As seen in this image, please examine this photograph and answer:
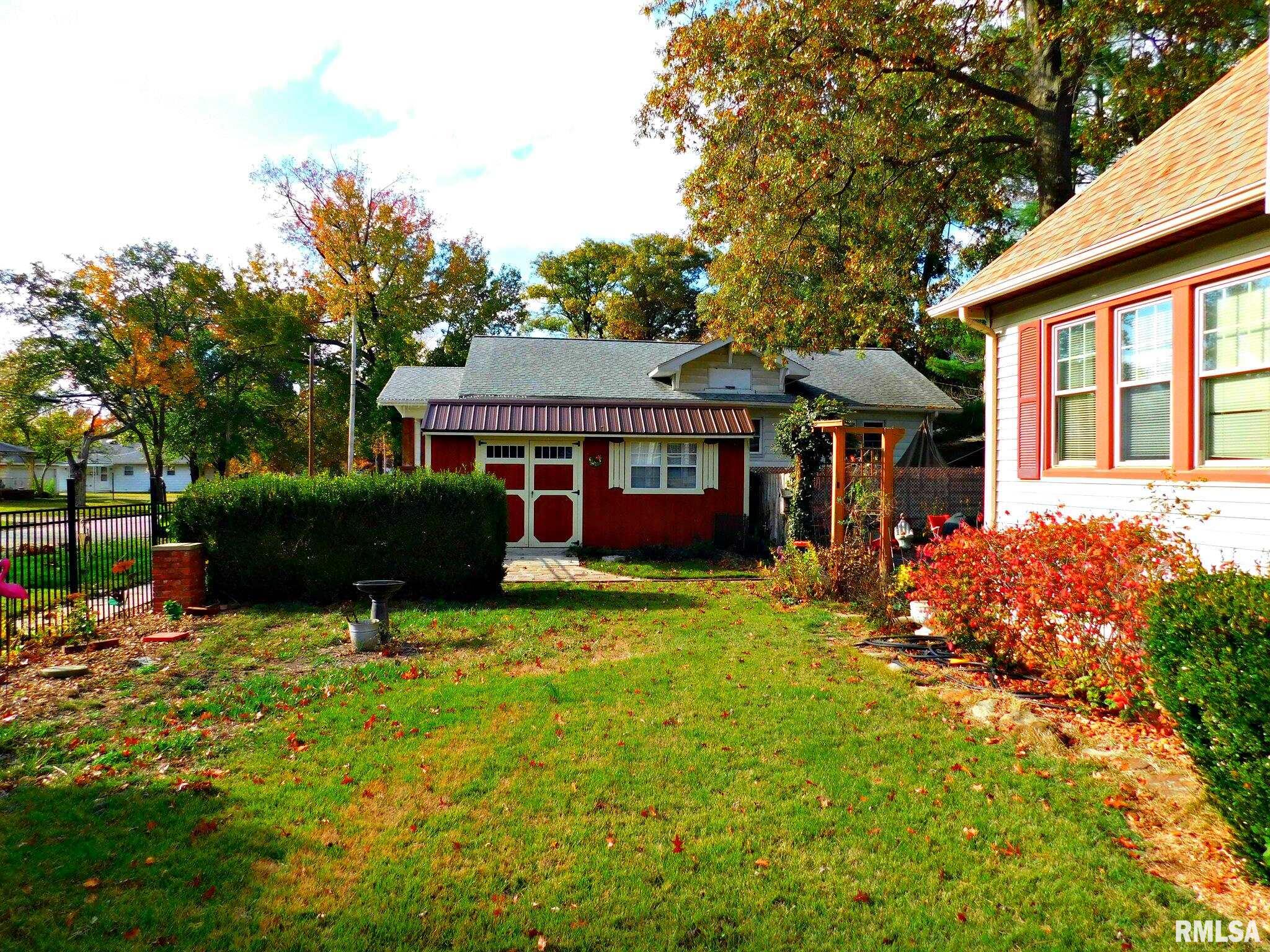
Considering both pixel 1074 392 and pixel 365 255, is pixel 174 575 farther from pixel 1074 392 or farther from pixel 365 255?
pixel 365 255

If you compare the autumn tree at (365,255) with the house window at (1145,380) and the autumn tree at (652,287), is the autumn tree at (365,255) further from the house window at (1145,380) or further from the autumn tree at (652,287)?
the house window at (1145,380)

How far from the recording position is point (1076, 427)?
7270 millimetres

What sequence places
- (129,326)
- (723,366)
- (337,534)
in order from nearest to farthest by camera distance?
(337,534), (723,366), (129,326)

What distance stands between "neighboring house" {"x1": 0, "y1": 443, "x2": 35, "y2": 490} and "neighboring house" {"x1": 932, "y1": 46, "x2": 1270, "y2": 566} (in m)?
53.0

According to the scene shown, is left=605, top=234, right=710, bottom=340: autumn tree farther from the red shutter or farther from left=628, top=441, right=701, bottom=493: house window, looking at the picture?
the red shutter

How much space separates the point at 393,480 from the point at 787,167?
8842mm

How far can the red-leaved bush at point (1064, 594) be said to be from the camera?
5.21 metres

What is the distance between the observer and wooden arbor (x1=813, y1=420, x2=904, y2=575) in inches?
389

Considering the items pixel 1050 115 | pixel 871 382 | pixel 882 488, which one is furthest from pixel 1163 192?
pixel 871 382

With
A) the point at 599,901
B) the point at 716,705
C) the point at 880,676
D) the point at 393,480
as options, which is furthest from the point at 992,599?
the point at 393,480

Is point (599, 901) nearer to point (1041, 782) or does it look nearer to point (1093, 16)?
point (1041, 782)

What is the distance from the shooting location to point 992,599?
6469mm

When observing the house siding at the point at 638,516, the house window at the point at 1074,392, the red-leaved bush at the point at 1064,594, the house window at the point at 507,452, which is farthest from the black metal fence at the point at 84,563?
the house window at the point at 1074,392

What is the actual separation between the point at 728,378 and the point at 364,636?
13.4 meters
